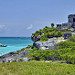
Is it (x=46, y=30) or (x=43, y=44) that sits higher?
(x=46, y=30)

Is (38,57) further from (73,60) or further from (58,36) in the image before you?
(58,36)

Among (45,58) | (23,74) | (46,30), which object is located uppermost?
(46,30)

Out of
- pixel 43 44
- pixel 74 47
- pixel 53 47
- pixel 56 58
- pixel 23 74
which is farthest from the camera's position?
pixel 43 44

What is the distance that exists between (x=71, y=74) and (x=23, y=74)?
462 cm

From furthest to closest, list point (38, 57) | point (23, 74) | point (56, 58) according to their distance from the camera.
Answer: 1. point (38, 57)
2. point (56, 58)
3. point (23, 74)

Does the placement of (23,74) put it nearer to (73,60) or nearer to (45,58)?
(73,60)

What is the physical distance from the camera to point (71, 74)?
466 inches

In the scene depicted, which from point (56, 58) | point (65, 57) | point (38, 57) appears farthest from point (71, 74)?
point (38, 57)

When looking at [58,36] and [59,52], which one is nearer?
[59,52]

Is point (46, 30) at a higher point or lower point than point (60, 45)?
higher

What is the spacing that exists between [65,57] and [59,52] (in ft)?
12.6

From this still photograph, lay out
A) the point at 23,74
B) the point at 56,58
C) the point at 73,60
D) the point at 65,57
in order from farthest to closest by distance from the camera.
A: the point at 56,58
the point at 65,57
the point at 73,60
the point at 23,74

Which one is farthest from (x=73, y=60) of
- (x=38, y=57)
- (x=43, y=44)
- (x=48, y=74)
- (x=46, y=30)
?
(x=46, y=30)

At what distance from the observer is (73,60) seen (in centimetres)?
2203
